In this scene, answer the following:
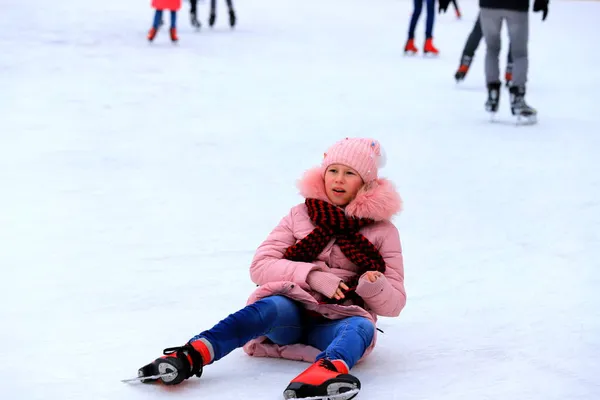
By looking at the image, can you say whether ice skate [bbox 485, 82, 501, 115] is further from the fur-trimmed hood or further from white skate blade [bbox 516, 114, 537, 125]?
the fur-trimmed hood

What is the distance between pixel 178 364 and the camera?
110 inches

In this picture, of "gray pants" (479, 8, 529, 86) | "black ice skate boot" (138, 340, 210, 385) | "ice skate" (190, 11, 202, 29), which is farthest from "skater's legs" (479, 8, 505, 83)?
"ice skate" (190, 11, 202, 29)

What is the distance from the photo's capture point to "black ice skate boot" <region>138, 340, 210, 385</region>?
2.80 m

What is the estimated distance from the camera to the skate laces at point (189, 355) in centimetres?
282

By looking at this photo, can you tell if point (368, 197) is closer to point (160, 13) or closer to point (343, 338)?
point (343, 338)

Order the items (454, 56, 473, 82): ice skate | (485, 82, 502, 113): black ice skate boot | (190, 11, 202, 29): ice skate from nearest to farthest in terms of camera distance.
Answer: (485, 82, 502, 113): black ice skate boot
(454, 56, 473, 82): ice skate
(190, 11, 202, 29): ice skate

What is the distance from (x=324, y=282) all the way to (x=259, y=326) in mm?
235

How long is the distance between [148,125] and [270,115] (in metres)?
1.07

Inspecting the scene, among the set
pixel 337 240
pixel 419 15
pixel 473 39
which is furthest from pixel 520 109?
pixel 337 240

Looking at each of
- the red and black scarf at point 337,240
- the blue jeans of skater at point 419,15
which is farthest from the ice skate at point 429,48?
the red and black scarf at point 337,240

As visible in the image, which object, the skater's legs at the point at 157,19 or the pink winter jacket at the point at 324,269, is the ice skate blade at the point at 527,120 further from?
the skater's legs at the point at 157,19

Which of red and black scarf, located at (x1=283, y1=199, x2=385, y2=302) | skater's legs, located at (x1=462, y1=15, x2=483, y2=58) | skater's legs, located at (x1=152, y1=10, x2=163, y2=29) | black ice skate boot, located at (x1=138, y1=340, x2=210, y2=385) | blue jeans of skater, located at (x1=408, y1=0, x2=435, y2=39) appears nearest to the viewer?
black ice skate boot, located at (x1=138, y1=340, x2=210, y2=385)

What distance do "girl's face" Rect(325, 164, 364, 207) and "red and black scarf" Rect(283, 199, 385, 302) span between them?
5 cm

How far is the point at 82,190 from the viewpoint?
5.60 meters
